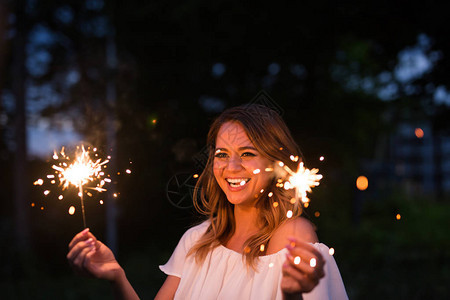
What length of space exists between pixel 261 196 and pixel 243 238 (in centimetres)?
32

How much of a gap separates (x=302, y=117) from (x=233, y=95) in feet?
3.25

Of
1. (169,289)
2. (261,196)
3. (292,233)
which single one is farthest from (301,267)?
(169,289)

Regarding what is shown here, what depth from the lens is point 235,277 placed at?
267 centimetres

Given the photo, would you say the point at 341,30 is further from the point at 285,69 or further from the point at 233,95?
the point at 233,95

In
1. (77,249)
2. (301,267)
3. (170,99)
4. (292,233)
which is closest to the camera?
(301,267)

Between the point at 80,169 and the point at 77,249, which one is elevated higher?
the point at 80,169

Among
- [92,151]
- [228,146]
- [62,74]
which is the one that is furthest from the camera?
[62,74]

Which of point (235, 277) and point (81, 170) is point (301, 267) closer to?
point (235, 277)

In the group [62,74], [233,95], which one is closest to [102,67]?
[62,74]

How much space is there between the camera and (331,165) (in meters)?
6.31

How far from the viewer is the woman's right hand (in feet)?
8.18

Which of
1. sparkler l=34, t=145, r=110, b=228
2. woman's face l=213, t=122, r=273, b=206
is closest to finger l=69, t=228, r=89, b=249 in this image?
sparkler l=34, t=145, r=110, b=228

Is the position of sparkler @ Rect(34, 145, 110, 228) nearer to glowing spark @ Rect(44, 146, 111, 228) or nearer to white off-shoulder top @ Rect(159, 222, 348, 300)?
glowing spark @ Rect(44, 146, 111, 228)

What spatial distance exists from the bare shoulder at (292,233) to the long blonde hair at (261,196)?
1.7 inches
